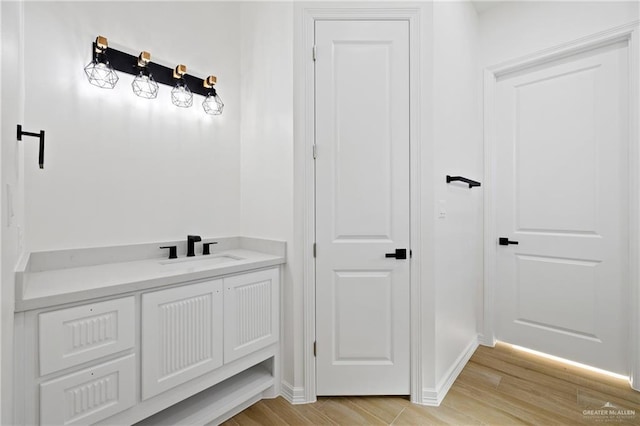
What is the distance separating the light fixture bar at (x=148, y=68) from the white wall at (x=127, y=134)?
0.14ft

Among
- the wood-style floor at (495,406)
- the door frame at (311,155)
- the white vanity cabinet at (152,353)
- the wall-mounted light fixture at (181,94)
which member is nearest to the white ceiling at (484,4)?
the door frame at (311,155)

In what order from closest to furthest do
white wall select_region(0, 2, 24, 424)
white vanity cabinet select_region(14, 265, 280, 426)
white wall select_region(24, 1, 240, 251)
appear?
white wall select_region(0, 2, 24, 424)
white vanity cabinet select_region(14, 265, 280, 426)
white wall select_region(24, 1, 240, 251)

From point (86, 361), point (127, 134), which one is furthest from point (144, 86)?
point (86, 361)

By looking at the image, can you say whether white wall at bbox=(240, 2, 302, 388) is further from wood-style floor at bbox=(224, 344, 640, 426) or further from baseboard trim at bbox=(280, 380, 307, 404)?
wood-style floor at bbox=(224, 344, 640, 426)

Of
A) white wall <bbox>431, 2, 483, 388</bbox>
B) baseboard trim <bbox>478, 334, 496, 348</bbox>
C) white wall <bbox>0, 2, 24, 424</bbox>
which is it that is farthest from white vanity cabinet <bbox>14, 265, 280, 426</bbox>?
baseboard trim <bbox>478, 334, 496, 348</bbox>

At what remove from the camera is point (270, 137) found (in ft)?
7.09

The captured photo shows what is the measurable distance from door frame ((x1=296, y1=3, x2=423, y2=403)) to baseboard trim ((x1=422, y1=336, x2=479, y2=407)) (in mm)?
48

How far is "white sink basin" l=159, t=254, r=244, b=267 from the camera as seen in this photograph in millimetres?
1927

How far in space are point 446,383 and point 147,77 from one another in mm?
2687

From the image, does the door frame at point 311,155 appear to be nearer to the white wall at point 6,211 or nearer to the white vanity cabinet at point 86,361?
the white vanity cabinet at point 86,361

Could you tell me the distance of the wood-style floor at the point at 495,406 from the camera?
178 centimetres

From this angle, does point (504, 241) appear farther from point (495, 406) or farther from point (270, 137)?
point (270, 137)

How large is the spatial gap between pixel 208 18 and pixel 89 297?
6.70ft

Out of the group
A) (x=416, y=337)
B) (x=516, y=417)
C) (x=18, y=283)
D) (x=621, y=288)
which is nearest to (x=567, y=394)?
(x=516, y=417)
